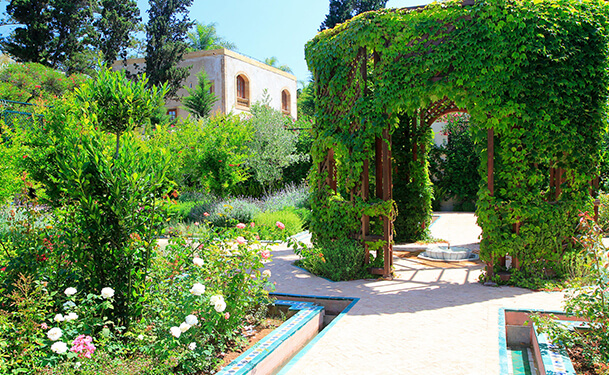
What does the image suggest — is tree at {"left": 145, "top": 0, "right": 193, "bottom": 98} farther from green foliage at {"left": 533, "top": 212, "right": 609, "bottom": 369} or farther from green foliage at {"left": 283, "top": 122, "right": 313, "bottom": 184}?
green foliage at {"left": 533, "top": 212, "right": 609, "bottom": 369}

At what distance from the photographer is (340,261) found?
669 cm

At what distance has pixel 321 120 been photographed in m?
7.36

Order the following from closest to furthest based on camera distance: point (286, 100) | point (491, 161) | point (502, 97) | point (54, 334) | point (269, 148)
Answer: point (54, 334), point (502, 97), point (491, 161), point (269, 148), point (286, 100)

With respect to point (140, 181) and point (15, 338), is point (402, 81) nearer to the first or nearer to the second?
point (140, 181)

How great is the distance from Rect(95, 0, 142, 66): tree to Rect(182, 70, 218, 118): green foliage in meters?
4.30

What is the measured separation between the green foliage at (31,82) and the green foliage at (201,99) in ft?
17.5

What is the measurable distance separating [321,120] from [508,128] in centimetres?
271

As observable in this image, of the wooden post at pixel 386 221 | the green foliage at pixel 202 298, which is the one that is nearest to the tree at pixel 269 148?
the wooden post at pixel 386 221

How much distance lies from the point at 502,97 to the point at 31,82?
63.4ft

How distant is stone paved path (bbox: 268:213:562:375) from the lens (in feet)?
12.3

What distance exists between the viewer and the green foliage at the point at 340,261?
670 centimetres

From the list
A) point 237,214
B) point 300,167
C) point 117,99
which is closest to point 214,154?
point 237,214

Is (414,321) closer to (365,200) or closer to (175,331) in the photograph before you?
(365,200)

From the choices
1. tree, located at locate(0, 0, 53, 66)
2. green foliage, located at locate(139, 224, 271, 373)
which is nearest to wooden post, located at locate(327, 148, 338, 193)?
green foliage, located at locate(139, 224, 271, 373)
